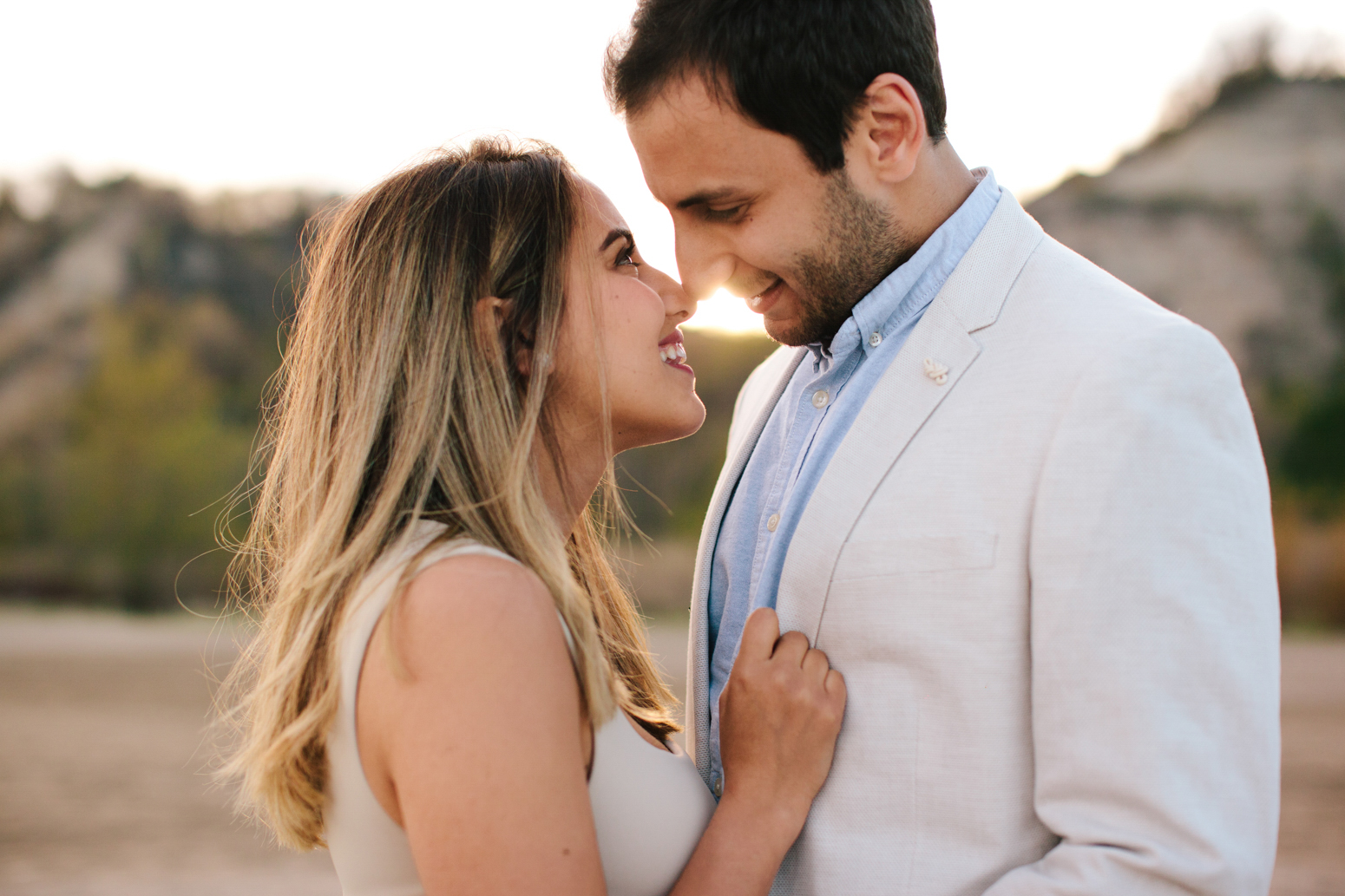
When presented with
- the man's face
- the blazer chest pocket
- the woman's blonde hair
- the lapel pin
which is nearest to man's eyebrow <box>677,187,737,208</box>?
the man's face

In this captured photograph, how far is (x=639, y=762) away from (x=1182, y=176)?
35498 millimetres

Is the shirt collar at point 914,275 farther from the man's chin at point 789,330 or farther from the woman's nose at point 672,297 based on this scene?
the woman's nose at point 672,297

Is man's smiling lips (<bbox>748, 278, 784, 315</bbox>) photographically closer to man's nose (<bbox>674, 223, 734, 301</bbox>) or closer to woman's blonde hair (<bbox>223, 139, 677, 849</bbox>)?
man's nose (<bbox>674, 223, 734, 301</bbox>)

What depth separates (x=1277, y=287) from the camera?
1102 inches

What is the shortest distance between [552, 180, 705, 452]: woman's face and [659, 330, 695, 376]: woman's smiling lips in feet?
0.04

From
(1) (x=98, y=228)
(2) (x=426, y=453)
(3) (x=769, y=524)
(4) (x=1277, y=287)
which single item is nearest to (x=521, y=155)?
(2) (x=426, y=453)

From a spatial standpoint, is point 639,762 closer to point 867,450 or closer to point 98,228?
point 867,450

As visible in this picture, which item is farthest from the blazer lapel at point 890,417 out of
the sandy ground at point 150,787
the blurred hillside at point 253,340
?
the blurred hillside at point 253,340

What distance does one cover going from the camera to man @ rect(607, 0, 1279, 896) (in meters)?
1.53

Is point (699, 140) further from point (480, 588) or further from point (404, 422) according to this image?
point (480, 588)

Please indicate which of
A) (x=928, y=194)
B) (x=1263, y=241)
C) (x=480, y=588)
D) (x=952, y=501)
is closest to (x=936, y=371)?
(x=952, y=501)

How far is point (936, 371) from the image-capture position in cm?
188

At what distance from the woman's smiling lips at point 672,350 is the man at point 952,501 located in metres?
0.11

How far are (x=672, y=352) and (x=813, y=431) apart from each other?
1.25 ft
